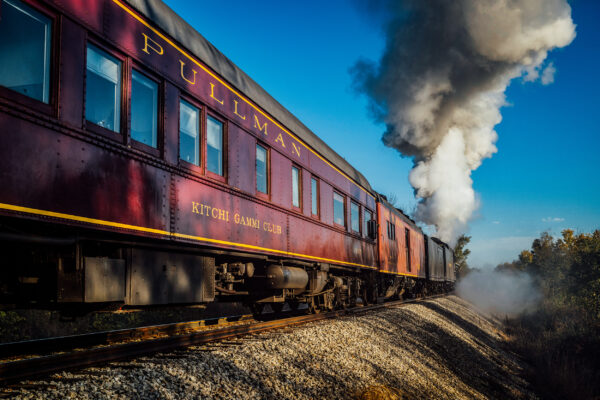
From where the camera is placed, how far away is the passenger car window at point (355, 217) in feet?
38.8

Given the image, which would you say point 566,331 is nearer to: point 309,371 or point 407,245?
point 407,245

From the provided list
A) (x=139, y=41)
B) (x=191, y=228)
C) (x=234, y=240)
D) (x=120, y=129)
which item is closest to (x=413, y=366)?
(x=234, y=240)

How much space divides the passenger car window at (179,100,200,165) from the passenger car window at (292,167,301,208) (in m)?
3.00

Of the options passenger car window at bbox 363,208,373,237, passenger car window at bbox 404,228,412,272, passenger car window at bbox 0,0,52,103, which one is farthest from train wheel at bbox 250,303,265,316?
passenger car window at bbox 404,228,412,272

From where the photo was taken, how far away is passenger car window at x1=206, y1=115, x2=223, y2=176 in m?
5.96

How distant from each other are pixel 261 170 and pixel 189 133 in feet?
6.16

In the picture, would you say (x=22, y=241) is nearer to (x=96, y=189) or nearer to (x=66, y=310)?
(x=96, y=189)

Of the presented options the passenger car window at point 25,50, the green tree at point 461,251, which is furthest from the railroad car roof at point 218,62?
the green tree at point 461,251

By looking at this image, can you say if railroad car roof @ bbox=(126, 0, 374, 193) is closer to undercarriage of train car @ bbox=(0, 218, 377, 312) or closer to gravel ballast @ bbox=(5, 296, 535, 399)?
undercarriage of train car @ bbox=(0, 218, 377, 312)

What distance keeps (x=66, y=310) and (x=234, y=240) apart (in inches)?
88.1

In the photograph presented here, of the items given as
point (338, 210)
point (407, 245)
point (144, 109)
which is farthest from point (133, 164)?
point (407, 245)

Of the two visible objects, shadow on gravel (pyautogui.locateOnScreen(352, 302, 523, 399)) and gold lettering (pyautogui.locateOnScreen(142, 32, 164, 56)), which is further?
shadow on gravel (pyautogui.locateOnScreen(352, 302, 523, 399))

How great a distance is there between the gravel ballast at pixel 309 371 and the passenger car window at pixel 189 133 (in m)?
2.27

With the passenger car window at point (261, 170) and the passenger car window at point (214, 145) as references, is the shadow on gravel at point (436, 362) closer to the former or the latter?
the passenger car window at point (261, 170)
